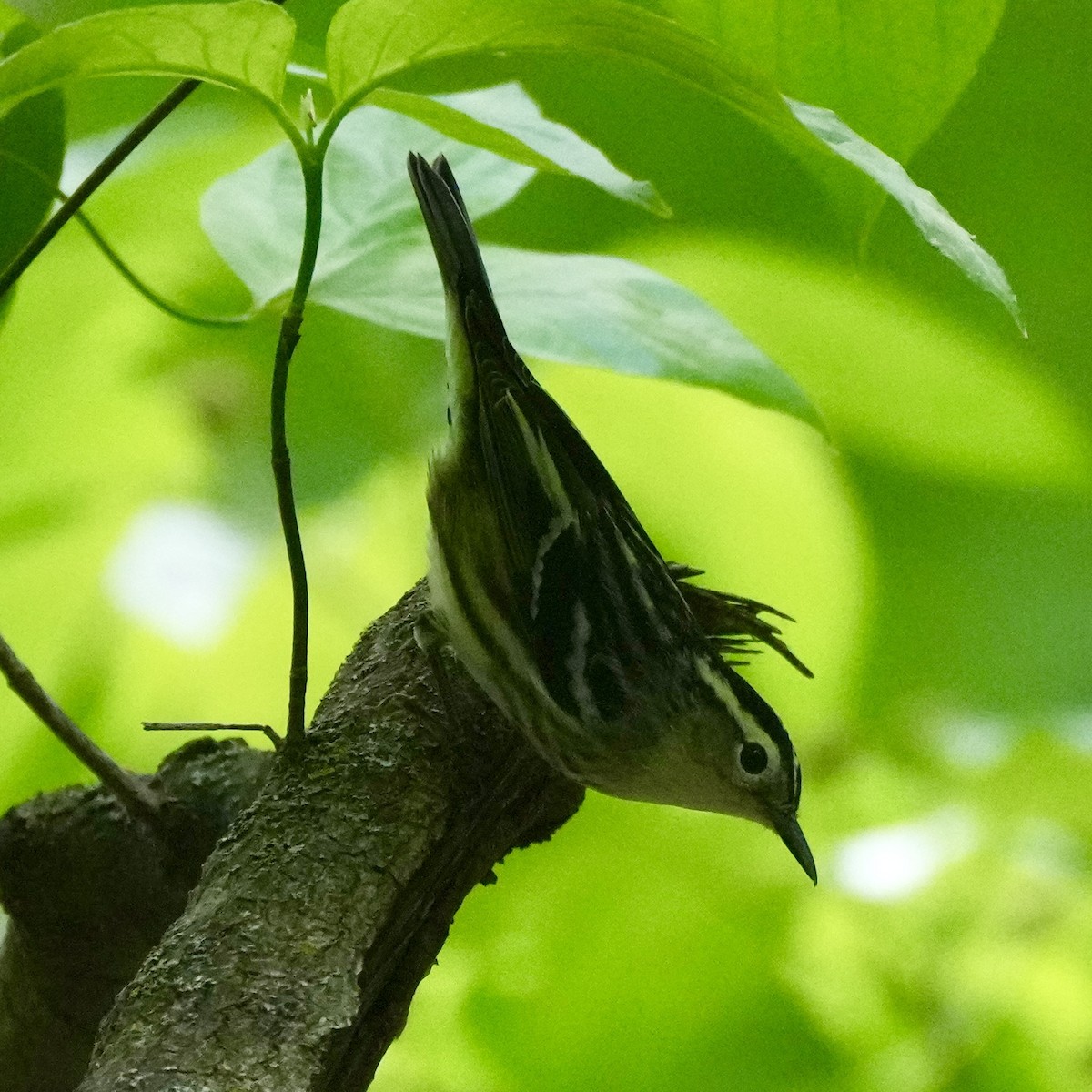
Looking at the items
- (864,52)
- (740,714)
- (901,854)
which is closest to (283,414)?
(864,52)

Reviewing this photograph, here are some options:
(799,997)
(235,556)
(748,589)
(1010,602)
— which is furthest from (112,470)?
(1010,602)

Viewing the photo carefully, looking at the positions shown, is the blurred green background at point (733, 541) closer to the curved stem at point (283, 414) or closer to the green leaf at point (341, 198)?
the green leaf at point (341, 198)

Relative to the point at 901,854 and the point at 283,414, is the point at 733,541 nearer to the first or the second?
the point at 901,854

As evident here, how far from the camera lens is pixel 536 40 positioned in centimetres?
43

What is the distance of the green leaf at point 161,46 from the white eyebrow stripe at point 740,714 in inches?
23.1

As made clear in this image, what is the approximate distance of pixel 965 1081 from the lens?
1.33m

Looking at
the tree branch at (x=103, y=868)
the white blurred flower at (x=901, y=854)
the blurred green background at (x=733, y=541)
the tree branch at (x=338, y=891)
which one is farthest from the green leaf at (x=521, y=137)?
the white blurred flower at (x=901, y=854)

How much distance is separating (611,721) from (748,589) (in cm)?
54

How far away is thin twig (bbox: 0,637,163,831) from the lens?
668mm

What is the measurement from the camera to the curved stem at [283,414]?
0.53 meters

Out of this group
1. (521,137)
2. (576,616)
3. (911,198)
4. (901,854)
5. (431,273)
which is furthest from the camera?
(901,854)

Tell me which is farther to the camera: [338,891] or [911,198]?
[338,891]

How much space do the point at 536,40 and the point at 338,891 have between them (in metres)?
0.41

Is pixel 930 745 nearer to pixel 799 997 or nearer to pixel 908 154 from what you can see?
pixel 799 997
